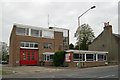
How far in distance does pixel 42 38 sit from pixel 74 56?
1110 centimetres

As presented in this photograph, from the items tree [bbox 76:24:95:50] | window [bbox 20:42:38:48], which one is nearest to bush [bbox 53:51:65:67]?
window [bbox 20:42:38:48]

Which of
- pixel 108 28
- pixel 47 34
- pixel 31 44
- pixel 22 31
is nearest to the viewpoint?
pixel 22 31

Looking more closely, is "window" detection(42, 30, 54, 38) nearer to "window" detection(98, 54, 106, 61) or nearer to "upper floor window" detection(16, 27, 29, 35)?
"upper floor window" detection(16, 27, 29, 35)

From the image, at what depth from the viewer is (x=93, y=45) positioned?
6094 cm

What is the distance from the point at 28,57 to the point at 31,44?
274cm

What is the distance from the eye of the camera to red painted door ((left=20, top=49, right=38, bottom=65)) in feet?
162

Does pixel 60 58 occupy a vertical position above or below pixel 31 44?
below

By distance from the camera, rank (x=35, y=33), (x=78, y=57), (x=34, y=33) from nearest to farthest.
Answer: (x=78, y=57) < (x=34, y=33) < (x=35, y=33)

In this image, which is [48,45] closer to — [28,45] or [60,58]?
[28,45]

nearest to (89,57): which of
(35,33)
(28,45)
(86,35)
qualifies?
(28,45)

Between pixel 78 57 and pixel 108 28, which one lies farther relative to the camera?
pixel 108 28

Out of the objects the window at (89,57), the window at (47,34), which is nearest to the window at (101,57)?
the window at (89,57)

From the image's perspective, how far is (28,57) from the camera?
50.2 meters

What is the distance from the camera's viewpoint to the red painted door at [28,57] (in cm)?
4939
